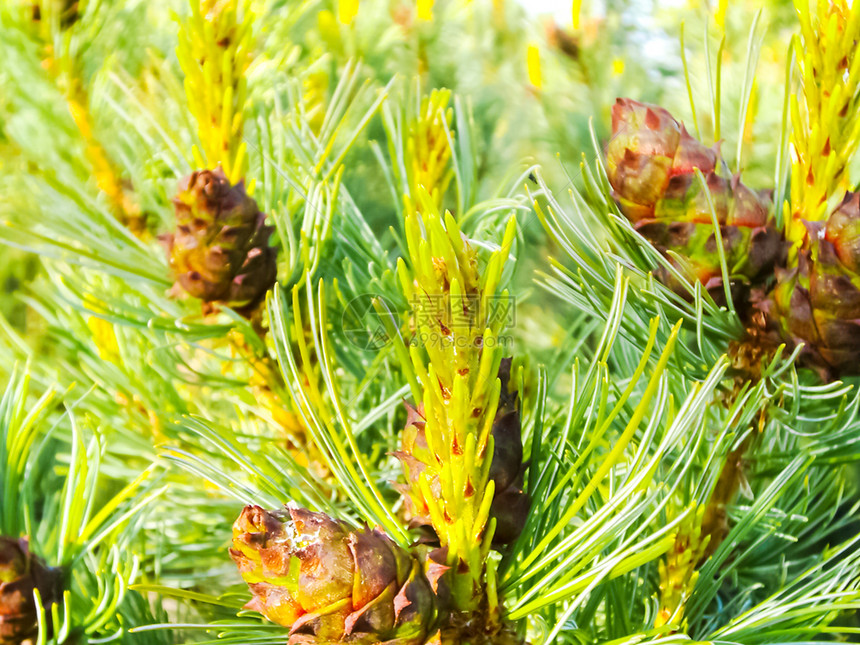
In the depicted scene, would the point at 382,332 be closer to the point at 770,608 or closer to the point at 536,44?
the point at 770,608

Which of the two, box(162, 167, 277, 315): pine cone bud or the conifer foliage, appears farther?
box(162, 167, 277, 315): pine cone bud

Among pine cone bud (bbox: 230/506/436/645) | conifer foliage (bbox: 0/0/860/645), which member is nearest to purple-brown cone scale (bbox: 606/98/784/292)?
conifer foliage (bbox: 0/0/860/645)

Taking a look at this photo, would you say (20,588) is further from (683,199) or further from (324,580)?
(683,199)

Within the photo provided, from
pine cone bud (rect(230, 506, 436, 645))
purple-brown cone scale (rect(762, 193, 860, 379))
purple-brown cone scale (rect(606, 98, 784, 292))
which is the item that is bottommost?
pine cone bud (rect(230, 506, 436, 645))

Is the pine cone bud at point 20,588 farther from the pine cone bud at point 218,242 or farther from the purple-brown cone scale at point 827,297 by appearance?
the purple-brown cone scale at point 827,297

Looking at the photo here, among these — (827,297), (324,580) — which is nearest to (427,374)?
(324,580)

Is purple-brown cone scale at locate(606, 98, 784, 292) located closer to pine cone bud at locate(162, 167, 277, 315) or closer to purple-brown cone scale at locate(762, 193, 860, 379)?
purple-brown cone scale at locate(762, 193, 860, 379)
